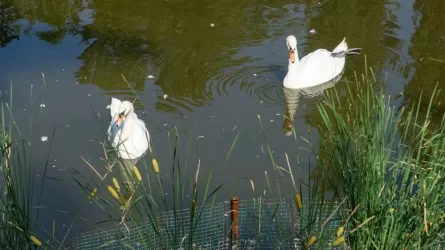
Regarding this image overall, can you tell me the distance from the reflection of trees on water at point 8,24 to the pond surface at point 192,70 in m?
0.02

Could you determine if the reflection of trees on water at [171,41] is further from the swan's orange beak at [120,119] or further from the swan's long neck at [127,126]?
the swan's orange beak at [120,119]

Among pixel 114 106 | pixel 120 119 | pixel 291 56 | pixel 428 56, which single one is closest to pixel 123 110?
pixel 120 119

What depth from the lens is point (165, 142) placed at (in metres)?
7.54

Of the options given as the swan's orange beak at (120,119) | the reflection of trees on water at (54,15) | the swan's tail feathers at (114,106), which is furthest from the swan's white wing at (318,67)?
the reflection of trees on water at (54,15)

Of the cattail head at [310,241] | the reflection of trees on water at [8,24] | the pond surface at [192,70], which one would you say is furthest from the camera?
the reflection of trees on water at [8,24]

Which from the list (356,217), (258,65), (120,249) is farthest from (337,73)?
(356,217)

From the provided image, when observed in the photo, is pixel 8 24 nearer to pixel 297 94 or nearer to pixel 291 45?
pixel 291 45

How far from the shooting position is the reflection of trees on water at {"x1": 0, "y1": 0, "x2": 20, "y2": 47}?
10.4 m

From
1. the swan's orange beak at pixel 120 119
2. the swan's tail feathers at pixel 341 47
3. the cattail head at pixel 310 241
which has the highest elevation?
the cattail head at pixel 310 241

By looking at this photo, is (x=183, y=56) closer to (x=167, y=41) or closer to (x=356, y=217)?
(x=167, y=41)

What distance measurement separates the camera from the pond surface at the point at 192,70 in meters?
7.22

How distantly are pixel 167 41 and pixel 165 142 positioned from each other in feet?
9.46

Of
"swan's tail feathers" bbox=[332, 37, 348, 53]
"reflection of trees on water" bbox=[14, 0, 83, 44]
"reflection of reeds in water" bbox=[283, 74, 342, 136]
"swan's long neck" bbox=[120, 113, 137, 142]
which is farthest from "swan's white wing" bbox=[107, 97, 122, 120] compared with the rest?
"swan's tail feathers" bbox=[332, 37, 348, 53]

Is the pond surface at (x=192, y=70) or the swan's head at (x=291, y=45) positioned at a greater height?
the swan's head at (x=291, y=45)
